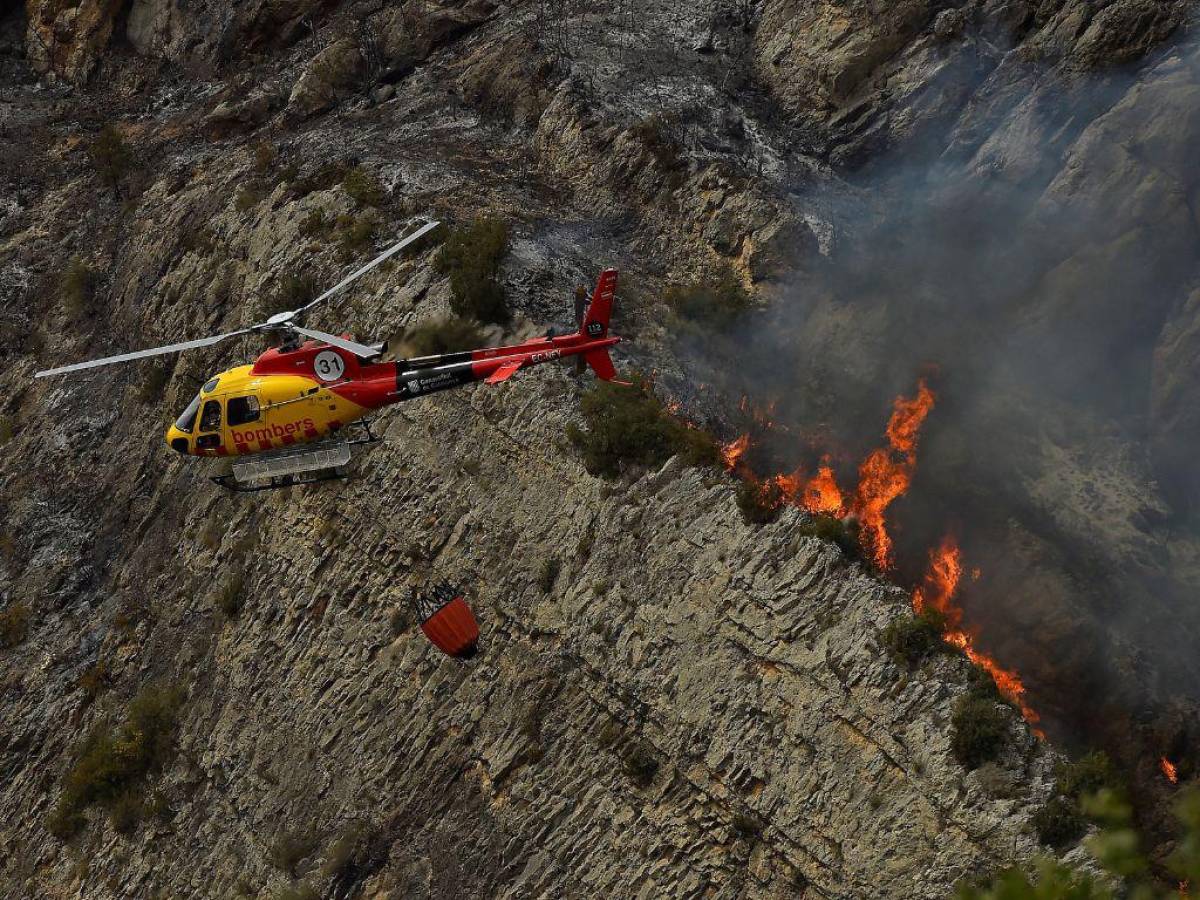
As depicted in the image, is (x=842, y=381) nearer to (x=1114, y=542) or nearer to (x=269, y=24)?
(x=1114, y=542)

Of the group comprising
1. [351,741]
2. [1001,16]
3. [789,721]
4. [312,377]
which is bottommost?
[351,741]

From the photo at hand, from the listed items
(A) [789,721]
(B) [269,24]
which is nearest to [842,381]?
(A) [789,721]

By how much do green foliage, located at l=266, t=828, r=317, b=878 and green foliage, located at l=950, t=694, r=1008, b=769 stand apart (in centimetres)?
1726

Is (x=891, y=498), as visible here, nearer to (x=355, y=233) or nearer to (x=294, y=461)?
(x=294, y=461)

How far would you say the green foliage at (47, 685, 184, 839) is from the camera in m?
31.6

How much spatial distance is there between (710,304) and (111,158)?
3062 centimetres

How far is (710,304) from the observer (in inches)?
1270

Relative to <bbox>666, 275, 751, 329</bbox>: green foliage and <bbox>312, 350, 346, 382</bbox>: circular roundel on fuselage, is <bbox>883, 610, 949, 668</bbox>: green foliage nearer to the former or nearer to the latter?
<bbox>666, 275, 751, 329</bbox>: green foliage

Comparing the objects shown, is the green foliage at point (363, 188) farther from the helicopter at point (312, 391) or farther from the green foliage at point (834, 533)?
the green foliage at point (834, 533)

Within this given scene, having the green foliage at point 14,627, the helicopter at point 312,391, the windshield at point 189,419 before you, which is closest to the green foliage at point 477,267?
the helicopter at point 312,391

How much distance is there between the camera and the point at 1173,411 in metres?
26.2

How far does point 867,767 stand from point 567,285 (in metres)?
17.2

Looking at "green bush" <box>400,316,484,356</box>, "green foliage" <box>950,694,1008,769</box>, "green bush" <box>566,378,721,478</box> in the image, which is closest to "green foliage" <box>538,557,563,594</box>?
"green bush" <box>566,378,721,478</box>

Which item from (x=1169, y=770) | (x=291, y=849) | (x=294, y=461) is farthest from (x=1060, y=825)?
(x=291, y=849)
